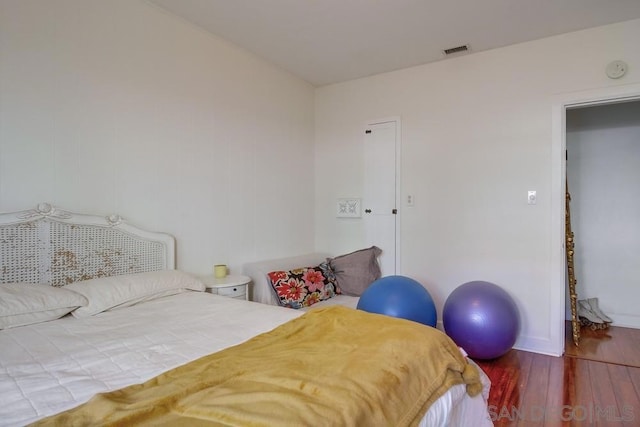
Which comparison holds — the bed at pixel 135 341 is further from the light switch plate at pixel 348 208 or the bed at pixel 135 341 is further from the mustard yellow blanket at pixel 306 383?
the light switch plate at pixel 348 208

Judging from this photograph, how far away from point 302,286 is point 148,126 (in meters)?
1.68

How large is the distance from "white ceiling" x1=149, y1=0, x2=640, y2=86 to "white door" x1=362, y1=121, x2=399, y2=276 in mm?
741

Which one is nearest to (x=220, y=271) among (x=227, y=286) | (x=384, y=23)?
(x=227, y=286)

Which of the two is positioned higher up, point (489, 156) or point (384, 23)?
point (384, 23)

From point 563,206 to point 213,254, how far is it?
2812 millimetres

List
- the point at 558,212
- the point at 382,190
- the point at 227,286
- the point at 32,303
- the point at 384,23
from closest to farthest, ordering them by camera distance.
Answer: the point at 32,303, the point at 227,286, the point at 384,23, the point at 558,212, the point at 382,190

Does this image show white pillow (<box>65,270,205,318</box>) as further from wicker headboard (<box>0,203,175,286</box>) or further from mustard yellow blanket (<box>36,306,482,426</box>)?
mustard yellow blanket (<box>36,306,482,426</box>)

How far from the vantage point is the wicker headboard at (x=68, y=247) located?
173 centimetres

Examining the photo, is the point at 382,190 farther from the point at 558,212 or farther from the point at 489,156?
the point at 558,212

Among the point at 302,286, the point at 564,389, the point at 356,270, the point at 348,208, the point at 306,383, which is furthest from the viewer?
the point at 348,208

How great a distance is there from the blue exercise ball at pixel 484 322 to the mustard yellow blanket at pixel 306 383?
3.88ft

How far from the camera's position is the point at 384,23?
262 centimetres

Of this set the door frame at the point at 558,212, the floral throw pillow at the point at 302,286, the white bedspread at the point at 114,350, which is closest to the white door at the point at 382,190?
the floral throw pillow at the point at 302,286

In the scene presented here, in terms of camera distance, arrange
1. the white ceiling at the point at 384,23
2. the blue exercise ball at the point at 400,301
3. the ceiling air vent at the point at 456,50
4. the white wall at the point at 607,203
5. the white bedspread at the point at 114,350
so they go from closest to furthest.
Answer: the white bedspread at the point at 114,350 → the white ceiling at the point at 384,23 → the blue exercise ball at the point at 400,301 → the ceiling air vent at the point at 456,50 → the white wall at the point at 607,203
